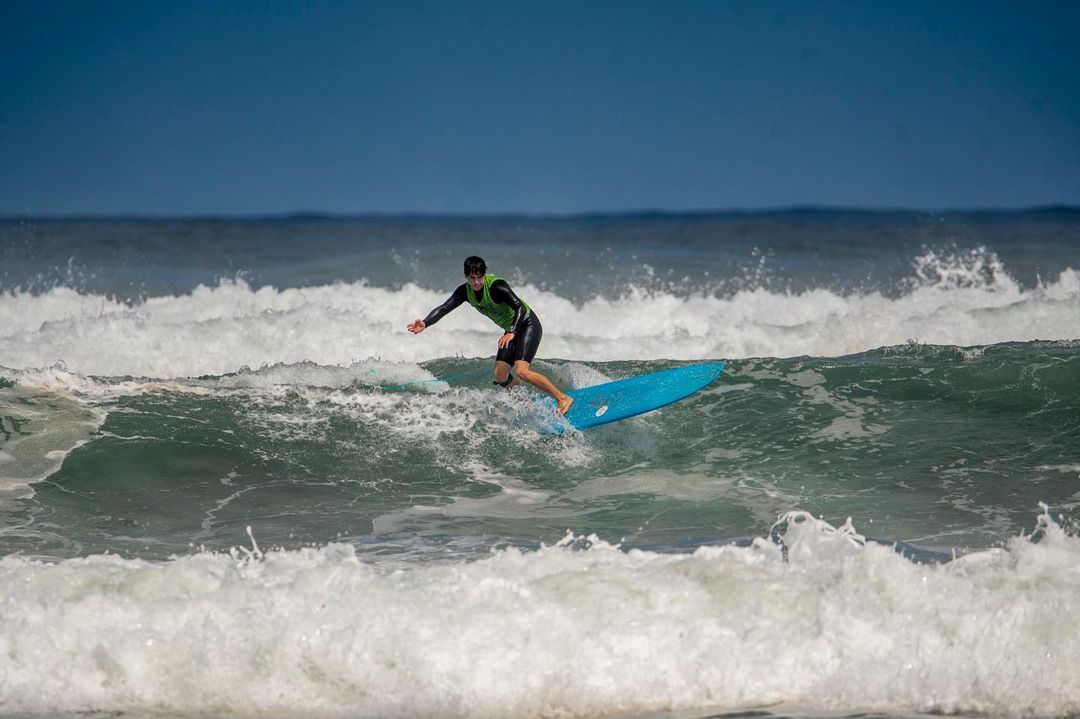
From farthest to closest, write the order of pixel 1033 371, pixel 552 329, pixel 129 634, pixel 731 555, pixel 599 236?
pixel 599 236
pixel 552 329
pixel 1033 371
pixel 731 555
pixel 129 634

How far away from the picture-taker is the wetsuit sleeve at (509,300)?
9.23 m

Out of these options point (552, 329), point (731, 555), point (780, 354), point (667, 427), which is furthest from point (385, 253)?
point (731, 555)

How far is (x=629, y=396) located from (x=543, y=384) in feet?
2.41

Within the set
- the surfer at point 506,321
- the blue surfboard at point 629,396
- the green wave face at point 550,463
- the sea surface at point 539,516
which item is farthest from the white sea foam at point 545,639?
the surfer at point 506,321

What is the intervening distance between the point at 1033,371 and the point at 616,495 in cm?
515

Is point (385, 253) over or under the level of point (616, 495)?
over

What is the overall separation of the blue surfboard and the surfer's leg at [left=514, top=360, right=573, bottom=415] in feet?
0.44

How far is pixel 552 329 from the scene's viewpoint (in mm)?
16766

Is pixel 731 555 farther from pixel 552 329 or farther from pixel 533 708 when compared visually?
pixel 552 329

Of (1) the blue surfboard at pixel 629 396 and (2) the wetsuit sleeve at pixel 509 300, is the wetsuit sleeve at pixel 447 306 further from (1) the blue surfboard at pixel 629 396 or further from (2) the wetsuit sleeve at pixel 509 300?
(1) the blue surfboard at pixel 629 396

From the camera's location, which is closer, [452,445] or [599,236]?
[452,445]

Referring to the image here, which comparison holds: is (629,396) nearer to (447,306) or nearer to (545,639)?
(447,306)

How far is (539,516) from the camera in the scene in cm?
727

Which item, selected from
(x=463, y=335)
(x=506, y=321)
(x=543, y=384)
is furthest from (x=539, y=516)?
(x=463, y=335)
